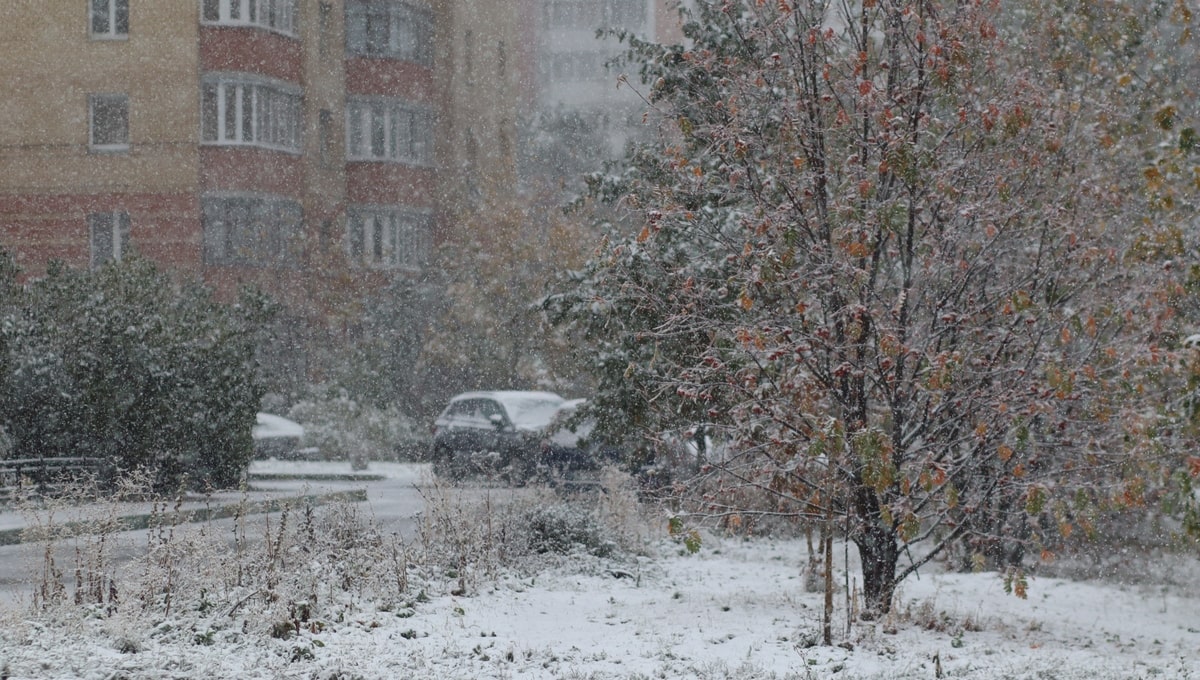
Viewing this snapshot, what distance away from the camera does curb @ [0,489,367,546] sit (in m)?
9.56

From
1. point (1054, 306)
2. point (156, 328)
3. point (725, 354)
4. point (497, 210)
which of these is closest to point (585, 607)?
point (725, 354)

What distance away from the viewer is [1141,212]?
11141 mm

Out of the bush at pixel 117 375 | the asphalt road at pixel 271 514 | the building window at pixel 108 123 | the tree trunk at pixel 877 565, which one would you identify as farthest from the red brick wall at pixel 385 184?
the tree trunk at pixel 877 565

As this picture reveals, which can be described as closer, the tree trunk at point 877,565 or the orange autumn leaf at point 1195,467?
the orange autumn leaf at point 1195,467

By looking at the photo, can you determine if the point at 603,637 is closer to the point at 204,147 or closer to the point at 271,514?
the point at 271,514

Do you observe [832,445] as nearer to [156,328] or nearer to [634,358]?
[634,358]

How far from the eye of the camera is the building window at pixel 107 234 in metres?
32.2

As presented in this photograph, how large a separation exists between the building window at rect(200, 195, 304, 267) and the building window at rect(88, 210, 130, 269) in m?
2.08

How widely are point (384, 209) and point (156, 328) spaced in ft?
57.6

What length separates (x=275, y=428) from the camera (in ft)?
89.5

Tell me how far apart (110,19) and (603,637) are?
27.2 metres

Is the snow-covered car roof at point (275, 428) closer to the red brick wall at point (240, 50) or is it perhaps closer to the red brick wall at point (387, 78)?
the red brick wall at point (240, 50)

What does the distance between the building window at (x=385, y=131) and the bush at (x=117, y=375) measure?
55.0 feet

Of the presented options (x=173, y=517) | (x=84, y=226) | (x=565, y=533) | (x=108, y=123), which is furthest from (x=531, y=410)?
(x=108, y=123)
